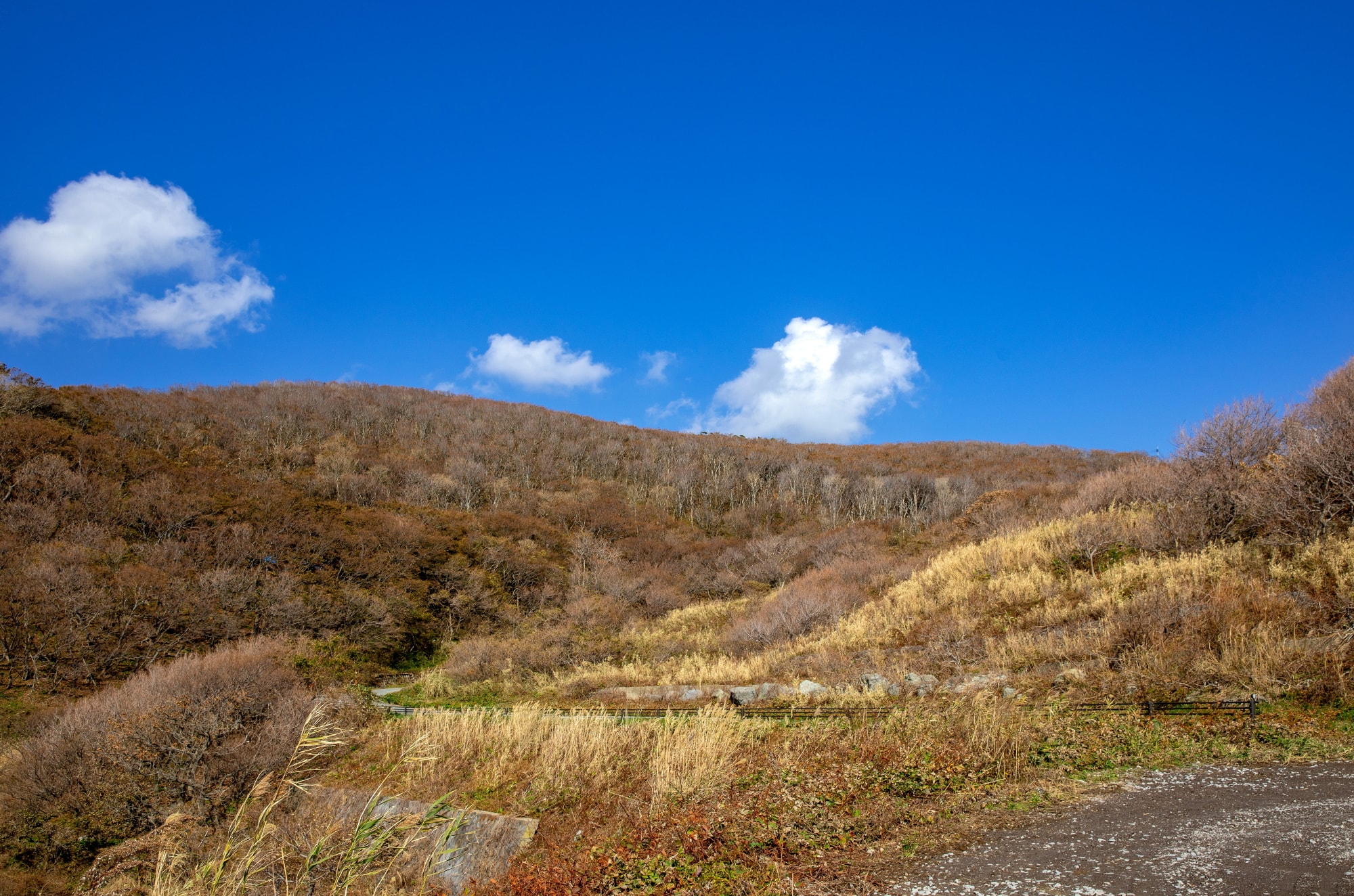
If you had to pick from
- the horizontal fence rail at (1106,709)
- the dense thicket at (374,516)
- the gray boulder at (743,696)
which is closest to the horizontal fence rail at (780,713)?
the horizontal fence rail at (1106,709)

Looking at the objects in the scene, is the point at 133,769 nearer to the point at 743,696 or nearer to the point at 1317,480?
the point at 743,696

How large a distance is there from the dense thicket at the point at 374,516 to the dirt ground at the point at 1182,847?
20.8 metres

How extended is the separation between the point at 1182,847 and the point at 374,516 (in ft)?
142

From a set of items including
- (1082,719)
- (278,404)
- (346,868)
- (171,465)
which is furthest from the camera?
(278,404)

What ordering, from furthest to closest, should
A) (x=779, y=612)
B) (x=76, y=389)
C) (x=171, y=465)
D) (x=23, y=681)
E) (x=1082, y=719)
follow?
(x=76, y=389) < (x=171, y=465) < (x=779, y=612) < (x=23, y=681) < (x=1082, y=719)

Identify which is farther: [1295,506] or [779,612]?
[779,612]

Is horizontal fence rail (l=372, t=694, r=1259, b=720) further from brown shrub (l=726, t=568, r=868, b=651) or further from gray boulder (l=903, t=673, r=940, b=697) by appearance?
brown shrub (l=726, t=568, r=868, b=651)

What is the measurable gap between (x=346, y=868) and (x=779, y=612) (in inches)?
820

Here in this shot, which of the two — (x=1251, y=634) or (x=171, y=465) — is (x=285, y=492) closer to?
(x=171, y=465)

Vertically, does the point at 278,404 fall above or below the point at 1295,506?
above

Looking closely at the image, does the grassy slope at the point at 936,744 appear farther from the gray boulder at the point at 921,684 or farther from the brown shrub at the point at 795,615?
the brown shrub at the point at 795,615

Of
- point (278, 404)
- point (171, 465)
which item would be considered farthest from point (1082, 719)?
point (278, 404)

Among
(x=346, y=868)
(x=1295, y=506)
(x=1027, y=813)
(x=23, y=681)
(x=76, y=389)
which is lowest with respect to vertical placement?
(x=23, y=681)

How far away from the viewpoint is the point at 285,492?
39969 mm
